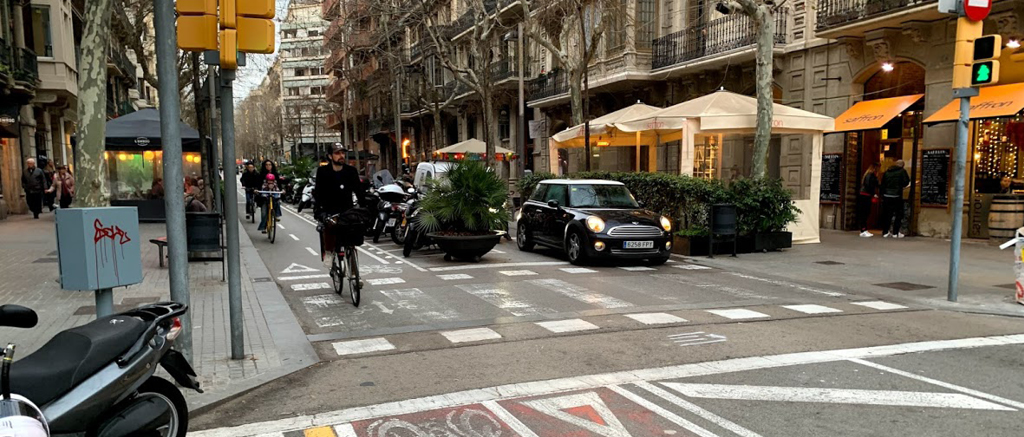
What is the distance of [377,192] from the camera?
51.8 feet

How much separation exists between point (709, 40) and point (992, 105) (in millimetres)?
A: 8613

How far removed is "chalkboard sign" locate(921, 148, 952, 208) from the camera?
601 inches

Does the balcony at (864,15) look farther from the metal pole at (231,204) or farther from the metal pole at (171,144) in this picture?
the metal pole at (171,144)

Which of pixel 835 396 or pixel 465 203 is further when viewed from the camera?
pixel 465 203

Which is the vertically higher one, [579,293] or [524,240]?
[524,240]

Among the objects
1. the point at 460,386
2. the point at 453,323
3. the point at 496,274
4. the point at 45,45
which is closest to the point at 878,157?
the point at 496,274

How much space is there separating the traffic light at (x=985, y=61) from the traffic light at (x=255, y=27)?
8412 millimetres

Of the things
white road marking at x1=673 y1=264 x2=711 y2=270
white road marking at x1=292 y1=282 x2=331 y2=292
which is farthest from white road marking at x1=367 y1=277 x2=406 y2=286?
white road marking at x1=673 y1=264 x2=711 y2=270

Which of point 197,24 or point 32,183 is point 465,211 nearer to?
point 197,24

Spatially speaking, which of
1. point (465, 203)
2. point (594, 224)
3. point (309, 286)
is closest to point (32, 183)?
point (309, 286)

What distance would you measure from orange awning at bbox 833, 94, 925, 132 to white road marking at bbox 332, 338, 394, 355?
13.9 meters

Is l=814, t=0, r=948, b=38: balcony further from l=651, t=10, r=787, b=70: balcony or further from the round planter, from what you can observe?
the round planter

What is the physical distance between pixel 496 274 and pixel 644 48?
51.6 feet

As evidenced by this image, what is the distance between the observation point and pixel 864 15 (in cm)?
1566
